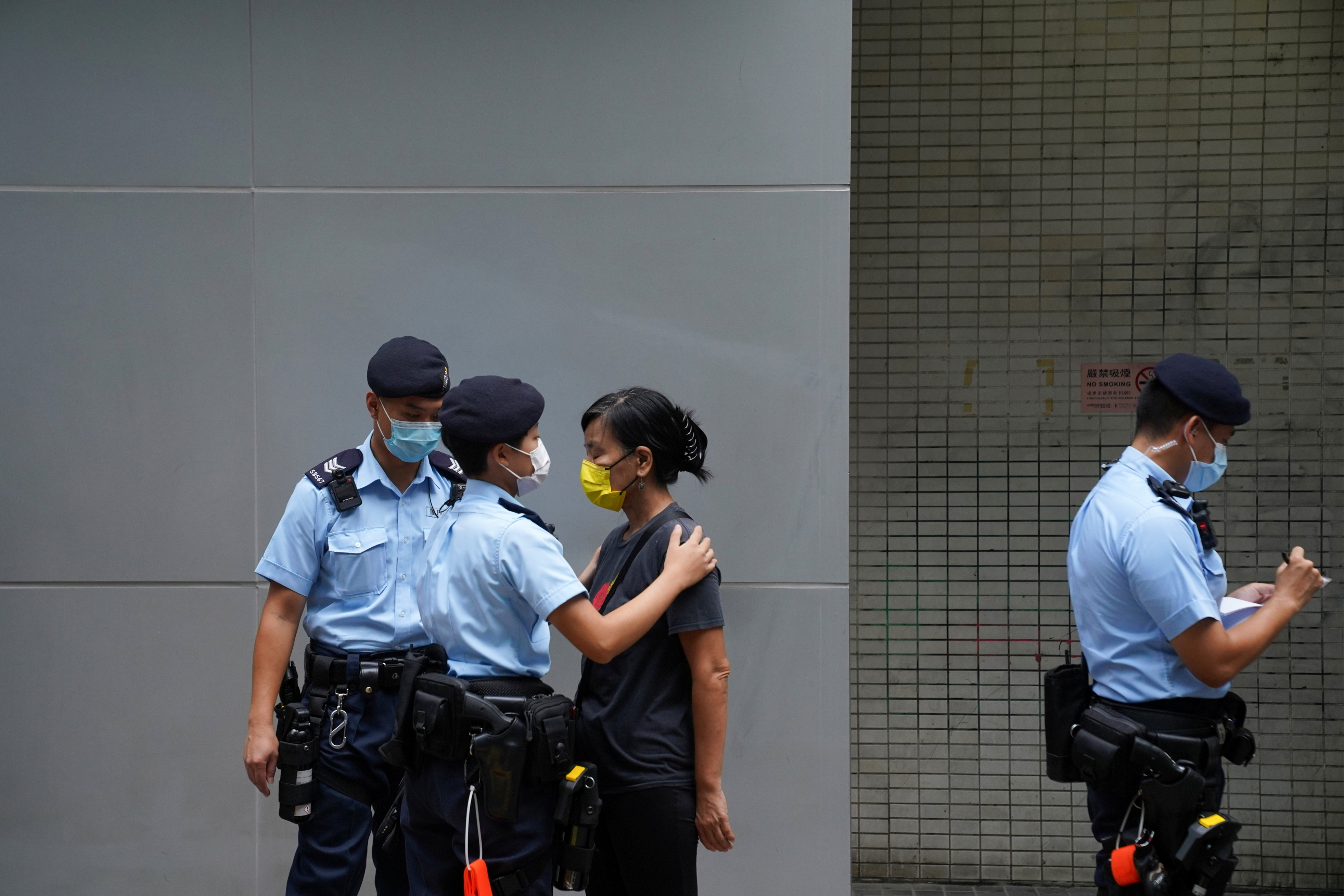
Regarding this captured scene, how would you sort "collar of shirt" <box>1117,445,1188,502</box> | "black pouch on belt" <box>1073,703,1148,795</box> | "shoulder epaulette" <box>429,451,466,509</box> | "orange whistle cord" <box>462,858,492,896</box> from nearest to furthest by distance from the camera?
"orange whistle cord" <box>462,858,492,896</box> < "black pouch on belt" <box>1073,703,1148,795</box> < "collar of shirt" <box>1117,445,1188,502</box> < "shoulder epaulette" <box>429,451,466,509</box>

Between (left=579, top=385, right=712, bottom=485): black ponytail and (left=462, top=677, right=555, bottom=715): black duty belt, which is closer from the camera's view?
(left=462, top=677, right=555, bottom=715): black duty belt

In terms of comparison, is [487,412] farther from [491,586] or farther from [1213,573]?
[1213,573]

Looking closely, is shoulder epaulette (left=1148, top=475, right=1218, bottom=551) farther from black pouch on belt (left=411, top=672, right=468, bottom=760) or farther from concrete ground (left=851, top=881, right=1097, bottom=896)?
concrete ground (left=851, top=881, right=1097, bottom=896)

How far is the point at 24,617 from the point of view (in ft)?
11.8

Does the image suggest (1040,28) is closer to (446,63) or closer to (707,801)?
(446,63)

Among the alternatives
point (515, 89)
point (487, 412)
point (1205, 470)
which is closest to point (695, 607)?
point (487, 412)

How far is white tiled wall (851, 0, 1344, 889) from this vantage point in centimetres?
453

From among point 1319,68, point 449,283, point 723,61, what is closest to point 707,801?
point 449,283

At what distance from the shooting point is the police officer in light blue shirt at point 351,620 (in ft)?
9.32

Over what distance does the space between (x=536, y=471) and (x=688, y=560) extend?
466mm

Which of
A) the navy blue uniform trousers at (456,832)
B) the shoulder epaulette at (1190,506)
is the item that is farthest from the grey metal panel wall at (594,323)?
the navy blue uniform trousers at (456,832)

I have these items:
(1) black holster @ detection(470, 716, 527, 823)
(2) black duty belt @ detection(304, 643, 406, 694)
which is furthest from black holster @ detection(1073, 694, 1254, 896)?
(2) black duty belt @ detection(304, 643, 406, 694)

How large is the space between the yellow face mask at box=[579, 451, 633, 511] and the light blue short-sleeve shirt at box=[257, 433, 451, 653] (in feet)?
1.99

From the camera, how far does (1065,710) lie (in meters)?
2.87
